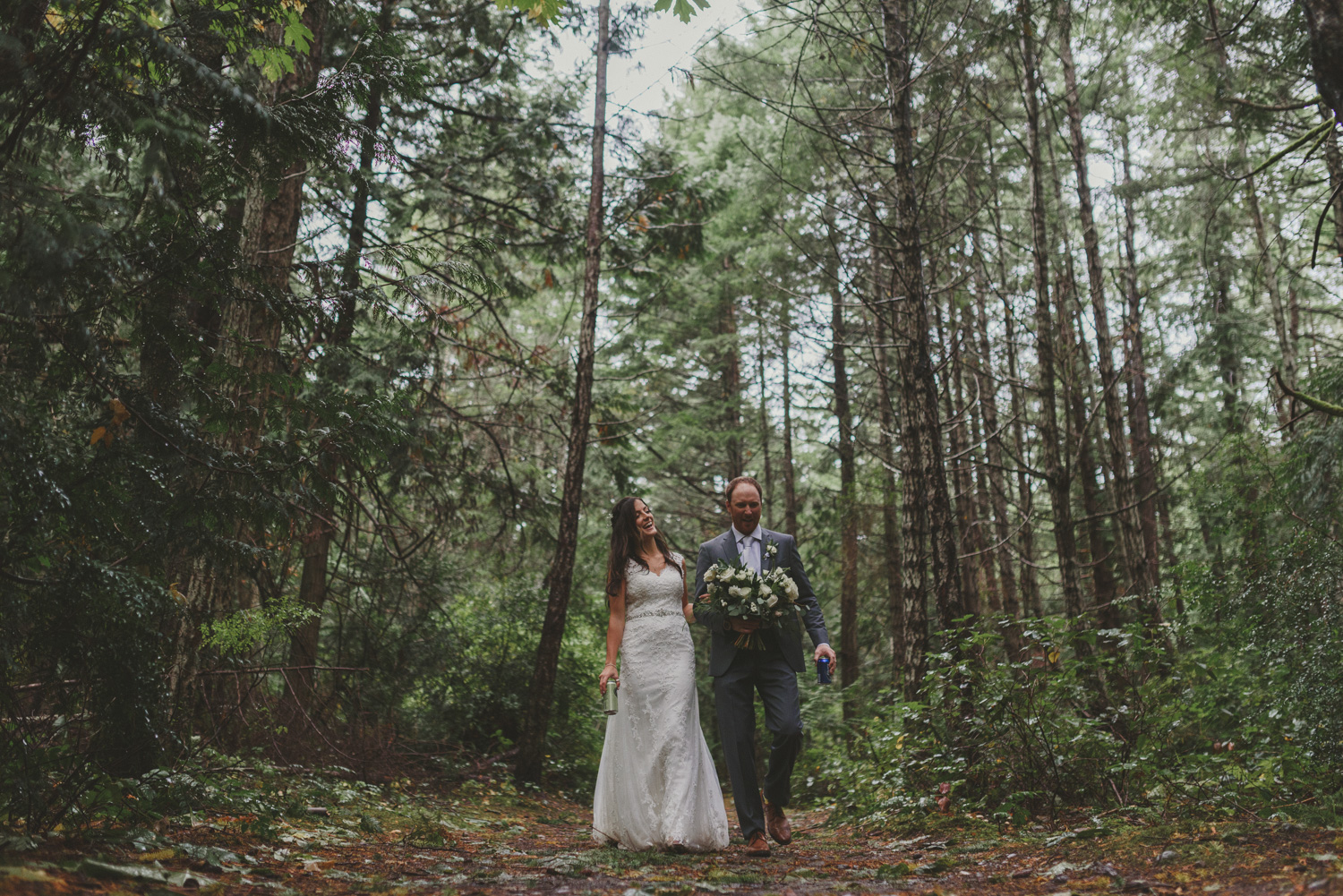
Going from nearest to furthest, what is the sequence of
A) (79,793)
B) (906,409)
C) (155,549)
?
(79,793) < (155,549) < (906,409)

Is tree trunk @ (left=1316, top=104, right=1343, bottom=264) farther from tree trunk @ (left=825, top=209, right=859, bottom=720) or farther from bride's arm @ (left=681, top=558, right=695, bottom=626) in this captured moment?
tree trunk @ (left=825, top=209, right=859, bottom=720)

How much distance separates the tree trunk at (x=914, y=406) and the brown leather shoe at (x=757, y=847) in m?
3.00

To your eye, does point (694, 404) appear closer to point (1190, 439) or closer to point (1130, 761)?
point (1190, 439)

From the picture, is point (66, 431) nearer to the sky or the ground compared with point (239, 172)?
nearer to the ground

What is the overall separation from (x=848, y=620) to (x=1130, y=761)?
41.5 feet

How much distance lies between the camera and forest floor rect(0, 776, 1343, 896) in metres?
2.98

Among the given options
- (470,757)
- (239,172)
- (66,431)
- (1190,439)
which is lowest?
(470,757)

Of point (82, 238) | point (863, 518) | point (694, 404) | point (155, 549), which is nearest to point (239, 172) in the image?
point (82, 238)

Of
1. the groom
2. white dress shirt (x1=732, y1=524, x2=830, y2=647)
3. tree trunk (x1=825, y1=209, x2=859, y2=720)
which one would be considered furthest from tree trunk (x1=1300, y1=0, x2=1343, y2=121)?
tree trunk (x1=825, y1=209, x2=859, y2=720)

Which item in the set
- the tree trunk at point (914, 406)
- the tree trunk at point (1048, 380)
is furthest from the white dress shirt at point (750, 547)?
the tree trunk at point (1048, 380)

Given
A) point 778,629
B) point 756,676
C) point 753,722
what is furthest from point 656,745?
point 778,629

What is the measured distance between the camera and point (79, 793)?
352 cm

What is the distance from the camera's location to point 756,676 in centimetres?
567

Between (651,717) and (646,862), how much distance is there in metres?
1.05
